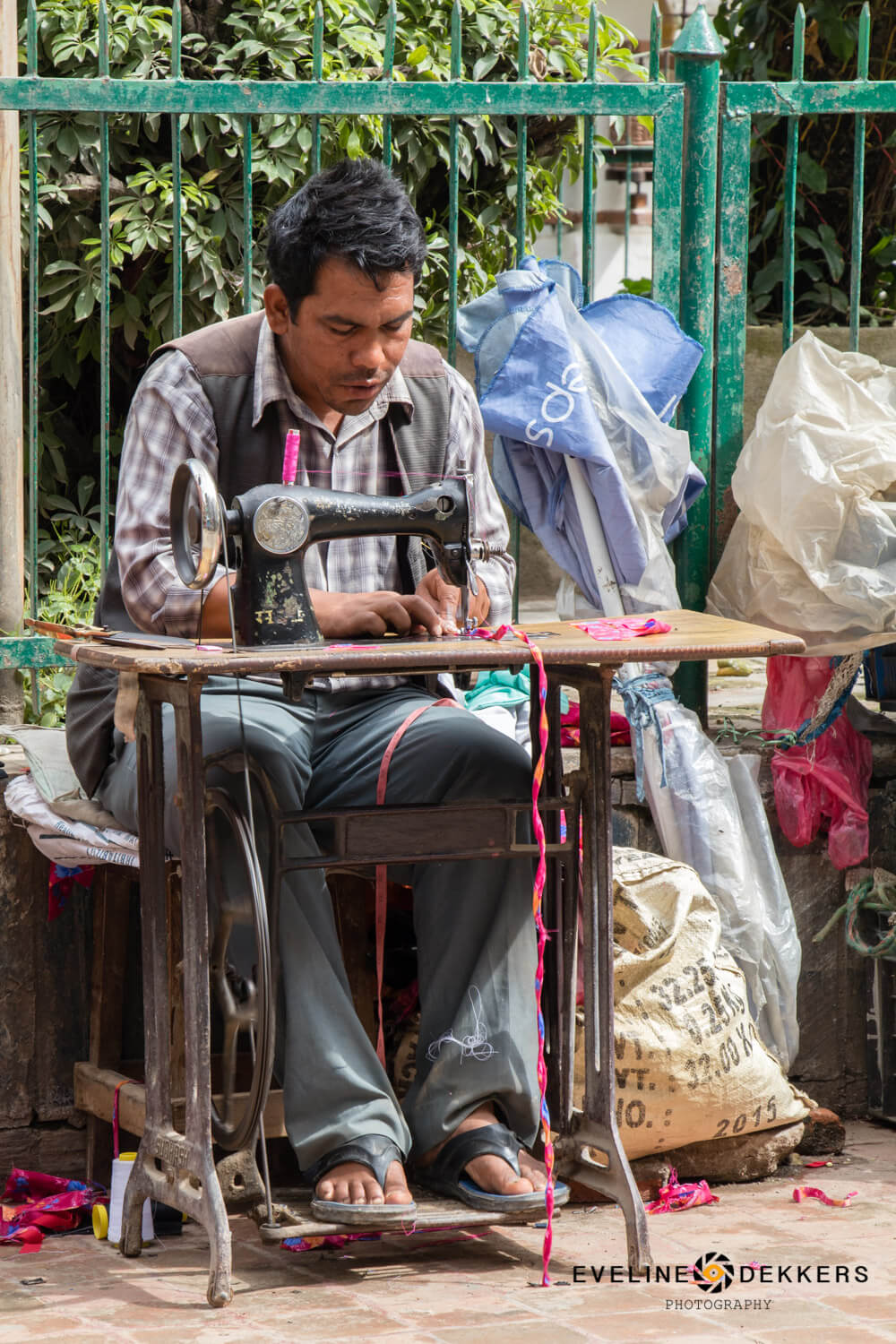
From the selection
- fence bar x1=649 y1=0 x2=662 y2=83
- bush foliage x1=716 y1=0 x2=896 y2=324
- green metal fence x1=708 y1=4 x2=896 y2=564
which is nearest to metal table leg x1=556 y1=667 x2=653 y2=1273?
green metal fence x1=708 y1=4 x2=896 y2=564

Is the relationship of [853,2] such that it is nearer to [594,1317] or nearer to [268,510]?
[268,510]

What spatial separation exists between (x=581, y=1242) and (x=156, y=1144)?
0.77 metres

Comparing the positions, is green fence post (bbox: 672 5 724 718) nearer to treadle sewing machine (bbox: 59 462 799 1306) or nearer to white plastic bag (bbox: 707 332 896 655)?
white plastic bag (bbox: 707 332 896 655)

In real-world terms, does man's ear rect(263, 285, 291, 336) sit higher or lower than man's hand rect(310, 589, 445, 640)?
higher

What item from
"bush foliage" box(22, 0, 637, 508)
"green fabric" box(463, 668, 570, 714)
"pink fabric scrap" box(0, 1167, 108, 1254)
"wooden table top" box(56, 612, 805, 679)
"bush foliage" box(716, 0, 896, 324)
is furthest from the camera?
"bush foliage" box(716, 0, 896, 324)

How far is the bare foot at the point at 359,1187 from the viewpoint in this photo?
2.88 meters

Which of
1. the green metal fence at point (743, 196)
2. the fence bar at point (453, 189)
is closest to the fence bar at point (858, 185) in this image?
the green metal fence at point (743, 196)

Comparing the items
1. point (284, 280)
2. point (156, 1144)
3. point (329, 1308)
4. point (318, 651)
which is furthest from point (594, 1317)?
point (284, 280)

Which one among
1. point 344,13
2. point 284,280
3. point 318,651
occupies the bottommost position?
point 318,651

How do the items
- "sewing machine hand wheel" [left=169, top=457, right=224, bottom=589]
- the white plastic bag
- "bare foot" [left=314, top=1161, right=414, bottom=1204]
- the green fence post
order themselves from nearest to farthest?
"sewing machine hand wheel" [left=169, top=457, right=224, bottom=589] < "bare foot" [left=314, top=1161, right=414, bottom=1204] < the white plastic bag < the green fence post

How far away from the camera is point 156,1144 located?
303 cm

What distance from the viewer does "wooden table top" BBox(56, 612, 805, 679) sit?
2650 mm

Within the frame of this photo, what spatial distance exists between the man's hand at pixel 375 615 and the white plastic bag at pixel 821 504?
1.18 meters

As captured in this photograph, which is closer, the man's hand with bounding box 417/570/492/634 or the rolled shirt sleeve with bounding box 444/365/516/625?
the man's hand with bounding box 417/570/492/634
